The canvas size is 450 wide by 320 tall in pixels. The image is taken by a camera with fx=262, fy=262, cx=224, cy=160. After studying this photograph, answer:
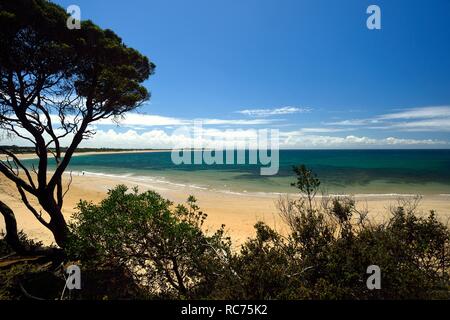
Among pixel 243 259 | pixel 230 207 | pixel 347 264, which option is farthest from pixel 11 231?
pixel 230 207

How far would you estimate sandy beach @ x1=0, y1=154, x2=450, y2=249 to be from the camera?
590 inches

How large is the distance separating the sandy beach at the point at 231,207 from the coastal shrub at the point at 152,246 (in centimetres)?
552

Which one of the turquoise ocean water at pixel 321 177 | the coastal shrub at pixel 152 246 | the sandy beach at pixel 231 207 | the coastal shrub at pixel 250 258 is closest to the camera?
the coastal shrub at pixel 250 258

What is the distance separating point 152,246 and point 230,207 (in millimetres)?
16562

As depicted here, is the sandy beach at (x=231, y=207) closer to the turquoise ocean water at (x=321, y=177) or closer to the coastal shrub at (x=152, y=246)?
the turquoise ocean water at (x=321, y=177)

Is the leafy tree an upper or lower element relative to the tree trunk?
upper

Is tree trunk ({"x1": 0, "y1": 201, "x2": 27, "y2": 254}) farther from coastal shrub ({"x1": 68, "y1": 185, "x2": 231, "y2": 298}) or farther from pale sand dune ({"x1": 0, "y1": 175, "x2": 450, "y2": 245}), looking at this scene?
pale sand dune ({"x1": 0, "y1": 175, "x2": 450, "y2": 245})

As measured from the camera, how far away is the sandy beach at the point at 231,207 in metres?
15.0

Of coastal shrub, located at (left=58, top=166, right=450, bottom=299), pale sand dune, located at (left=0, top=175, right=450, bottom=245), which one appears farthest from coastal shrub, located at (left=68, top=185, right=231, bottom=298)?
pale sand dune, located at (left=0, top=175, right=450, bottom=245)

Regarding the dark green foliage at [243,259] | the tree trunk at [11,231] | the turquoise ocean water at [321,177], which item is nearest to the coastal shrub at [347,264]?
the dark green foliage at [243,259]

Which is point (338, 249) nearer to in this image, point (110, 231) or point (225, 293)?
point (225, 293)

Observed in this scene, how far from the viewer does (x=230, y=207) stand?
22.2 m

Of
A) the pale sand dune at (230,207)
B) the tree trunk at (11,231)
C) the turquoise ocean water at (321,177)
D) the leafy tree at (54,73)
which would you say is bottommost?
the pale sand dune at (230,207)
